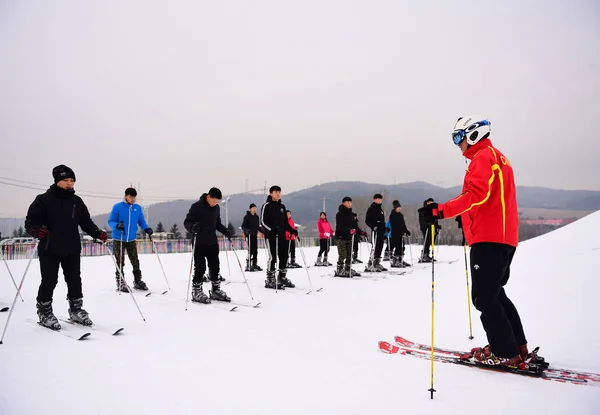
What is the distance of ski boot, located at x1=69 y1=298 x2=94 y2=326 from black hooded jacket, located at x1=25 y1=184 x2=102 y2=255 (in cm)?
66

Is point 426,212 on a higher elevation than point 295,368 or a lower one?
higher

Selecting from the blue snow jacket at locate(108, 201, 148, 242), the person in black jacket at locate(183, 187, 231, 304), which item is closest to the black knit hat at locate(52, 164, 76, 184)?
the person in black jacket at locate(183, 187, 231, 304)

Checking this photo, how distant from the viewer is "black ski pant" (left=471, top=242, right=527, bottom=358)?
3.20m

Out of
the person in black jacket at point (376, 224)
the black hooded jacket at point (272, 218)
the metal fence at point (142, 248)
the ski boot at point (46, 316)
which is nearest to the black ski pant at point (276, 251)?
the black hooded jacket at point (272, 218)

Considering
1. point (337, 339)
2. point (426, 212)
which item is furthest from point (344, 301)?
point (426, 212)

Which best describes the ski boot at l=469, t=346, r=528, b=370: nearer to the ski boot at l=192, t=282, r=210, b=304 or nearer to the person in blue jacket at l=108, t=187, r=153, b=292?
the ski boot at l=192, t=282, r=210, b=304

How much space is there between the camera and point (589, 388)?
288cm

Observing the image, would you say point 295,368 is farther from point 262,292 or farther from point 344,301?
point 262,292

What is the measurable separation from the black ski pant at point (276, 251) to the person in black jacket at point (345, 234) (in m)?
1.85

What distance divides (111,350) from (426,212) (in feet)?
11.1

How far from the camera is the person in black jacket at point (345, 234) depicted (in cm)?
964

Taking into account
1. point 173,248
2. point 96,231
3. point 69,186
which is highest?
point 69,186

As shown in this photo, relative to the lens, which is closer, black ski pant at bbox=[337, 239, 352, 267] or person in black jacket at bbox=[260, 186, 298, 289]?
person in black jacket at bbox=[260, 186, 298, 289]

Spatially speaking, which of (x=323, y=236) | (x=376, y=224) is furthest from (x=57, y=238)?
(x=323, y=236)
